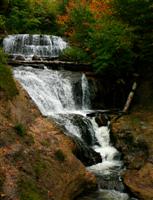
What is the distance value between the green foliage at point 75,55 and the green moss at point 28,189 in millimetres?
10557

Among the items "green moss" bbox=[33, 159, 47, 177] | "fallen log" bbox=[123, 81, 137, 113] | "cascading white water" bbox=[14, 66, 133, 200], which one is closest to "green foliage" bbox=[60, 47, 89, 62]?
"cascading white water" bbox=[14, 66, 133, 200]

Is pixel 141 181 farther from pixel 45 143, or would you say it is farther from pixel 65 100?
pixel 65 100

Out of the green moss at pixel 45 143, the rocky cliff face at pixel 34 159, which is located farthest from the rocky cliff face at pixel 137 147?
the green moss at pixel 45 143

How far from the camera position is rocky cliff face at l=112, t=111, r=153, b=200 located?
11099 mm

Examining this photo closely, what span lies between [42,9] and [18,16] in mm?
3275

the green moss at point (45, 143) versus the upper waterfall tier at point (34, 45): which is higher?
the upper waterfall tier at point (34, 45)

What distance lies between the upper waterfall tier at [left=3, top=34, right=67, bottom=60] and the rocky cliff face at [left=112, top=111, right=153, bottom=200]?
35.1ft

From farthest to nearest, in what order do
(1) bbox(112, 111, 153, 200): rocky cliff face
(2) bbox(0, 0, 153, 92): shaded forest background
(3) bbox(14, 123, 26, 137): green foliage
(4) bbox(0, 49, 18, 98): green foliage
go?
(2) bbox(0, 0, 153, 92): shaded forest background → (4) bbox(0, 49, 18, 98): green foliage → (1) bbox(112, 111, 153, 200): rocky cliff face → (3) bbox(14, 123, 26, 137): green foliage

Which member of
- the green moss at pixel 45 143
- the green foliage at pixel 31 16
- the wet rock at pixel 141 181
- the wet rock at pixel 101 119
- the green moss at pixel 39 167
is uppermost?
the green foliage at pixel 31 16

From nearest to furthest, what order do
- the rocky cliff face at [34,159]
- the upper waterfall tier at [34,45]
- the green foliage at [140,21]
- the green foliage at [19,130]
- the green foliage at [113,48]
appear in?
the rocky cliff face at [34,159] < the green foliage at [19,130] < the green foliage at [140,21] < the green foliage at [113,48] < the upper waterfall tier at [34,45]

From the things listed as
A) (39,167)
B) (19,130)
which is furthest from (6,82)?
(39,167)

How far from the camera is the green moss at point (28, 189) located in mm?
8695

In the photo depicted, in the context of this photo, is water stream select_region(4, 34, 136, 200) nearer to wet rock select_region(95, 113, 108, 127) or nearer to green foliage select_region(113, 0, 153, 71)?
wet rock select_region(95, 113, 108, 127)

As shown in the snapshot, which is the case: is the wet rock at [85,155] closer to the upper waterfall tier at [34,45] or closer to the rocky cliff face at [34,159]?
the rocky cliff face at [34,159]
